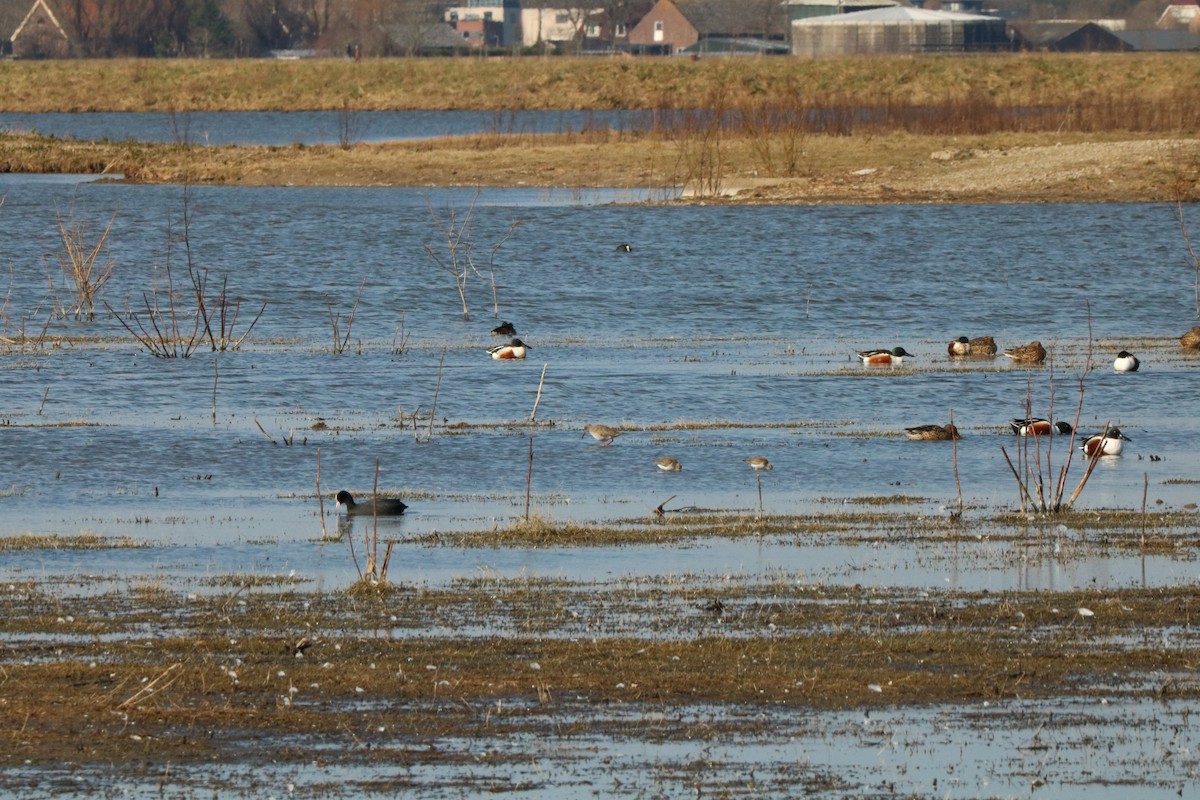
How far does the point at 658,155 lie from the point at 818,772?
40.6 meters

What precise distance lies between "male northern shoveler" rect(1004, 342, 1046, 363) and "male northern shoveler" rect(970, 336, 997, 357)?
1.18 feet

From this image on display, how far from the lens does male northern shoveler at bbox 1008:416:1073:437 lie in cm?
1501

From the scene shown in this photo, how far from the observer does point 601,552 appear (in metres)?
11.5

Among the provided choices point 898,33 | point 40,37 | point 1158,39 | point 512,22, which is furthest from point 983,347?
point 512,22

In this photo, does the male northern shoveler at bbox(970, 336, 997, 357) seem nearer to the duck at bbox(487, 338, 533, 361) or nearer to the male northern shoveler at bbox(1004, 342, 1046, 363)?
the male northern shoveler at bbox(1004, 342, 1046, 363)

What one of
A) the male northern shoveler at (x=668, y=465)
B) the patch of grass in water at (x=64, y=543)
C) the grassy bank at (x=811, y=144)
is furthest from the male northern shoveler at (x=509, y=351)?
the grassy bank at (x=811, y=144)

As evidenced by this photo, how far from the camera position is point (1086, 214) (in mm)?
36938

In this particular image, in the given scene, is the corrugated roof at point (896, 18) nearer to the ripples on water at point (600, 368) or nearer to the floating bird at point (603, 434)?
the ripples on water at point (600, 368)

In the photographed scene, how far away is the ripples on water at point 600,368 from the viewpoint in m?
14.2

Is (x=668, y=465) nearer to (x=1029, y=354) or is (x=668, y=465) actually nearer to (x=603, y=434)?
(x=603, y=434)

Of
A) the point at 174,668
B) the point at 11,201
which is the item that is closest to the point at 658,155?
the point at 11,201

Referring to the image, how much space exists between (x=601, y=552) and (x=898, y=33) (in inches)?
3738

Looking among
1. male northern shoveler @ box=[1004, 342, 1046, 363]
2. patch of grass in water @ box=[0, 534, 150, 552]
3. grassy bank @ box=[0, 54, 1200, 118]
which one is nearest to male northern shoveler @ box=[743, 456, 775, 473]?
patch of grass in water @ box=[0, 534, 150, 552]

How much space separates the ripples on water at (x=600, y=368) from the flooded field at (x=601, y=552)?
0.29 feet
